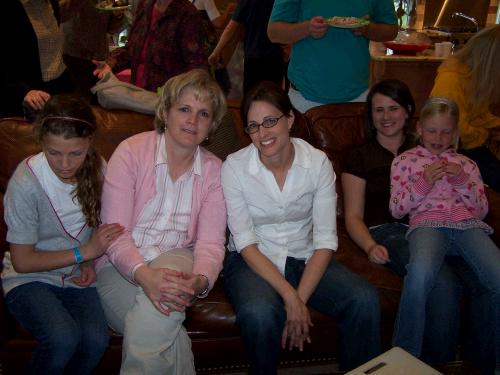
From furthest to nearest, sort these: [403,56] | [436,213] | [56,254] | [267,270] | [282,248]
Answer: [403,56]
[436,213]
[282,248]
[267,270]
[56,254]

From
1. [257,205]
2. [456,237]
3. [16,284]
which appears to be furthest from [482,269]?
[16,284]

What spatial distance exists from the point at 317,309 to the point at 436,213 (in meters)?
0.65

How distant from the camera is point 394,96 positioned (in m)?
2.31

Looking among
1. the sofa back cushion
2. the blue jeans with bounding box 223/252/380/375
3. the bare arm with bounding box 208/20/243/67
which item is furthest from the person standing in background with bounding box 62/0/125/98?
the blue jeans with bounding box 223/252/380/375

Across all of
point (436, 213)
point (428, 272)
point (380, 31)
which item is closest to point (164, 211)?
point (428, 272)

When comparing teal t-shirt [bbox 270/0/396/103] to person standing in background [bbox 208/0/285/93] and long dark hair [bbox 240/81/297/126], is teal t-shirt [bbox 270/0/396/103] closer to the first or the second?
long dark hair [bbox 240/81/297/126]

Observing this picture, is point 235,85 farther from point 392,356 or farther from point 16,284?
point 392,356

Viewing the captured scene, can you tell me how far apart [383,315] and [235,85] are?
2769 millimetres

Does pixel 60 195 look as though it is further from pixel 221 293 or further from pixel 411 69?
pixel 411 69

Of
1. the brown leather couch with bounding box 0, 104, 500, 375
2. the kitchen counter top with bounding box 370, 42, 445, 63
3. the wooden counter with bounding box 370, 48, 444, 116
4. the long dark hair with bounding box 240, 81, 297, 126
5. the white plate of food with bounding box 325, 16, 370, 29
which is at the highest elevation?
the white plate of food with bounding box 325, 16, 370, 29

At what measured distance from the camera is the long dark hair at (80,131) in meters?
1.75

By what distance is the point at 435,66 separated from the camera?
4066 millimetres

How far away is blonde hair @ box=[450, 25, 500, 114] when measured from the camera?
263cm

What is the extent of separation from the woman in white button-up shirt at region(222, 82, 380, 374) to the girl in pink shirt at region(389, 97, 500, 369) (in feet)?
0.55
